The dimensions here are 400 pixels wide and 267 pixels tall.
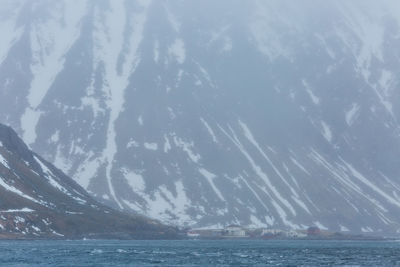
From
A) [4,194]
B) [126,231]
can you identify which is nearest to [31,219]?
[4,194]

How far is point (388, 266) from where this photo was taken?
10075cm

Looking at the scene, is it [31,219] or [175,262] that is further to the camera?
[31,219]

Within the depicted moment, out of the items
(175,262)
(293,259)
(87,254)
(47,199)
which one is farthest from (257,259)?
(47,199)

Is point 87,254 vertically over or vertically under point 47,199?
under

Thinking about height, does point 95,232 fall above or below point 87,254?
above

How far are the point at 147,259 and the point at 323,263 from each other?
70.6ft

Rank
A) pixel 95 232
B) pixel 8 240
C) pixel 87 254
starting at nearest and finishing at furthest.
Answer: pixel 87 254 → pixel 8 240 → pixel 95 232

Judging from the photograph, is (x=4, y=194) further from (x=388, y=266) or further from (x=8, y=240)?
(x=388, y=266)

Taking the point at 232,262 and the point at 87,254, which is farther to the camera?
the point at 87,254

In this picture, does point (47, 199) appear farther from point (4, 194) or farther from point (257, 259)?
point (257, 259)

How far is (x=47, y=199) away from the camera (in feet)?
630

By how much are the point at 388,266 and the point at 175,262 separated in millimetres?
24699

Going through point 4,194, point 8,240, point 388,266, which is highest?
point 4,194

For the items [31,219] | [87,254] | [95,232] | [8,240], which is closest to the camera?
[87,254]
